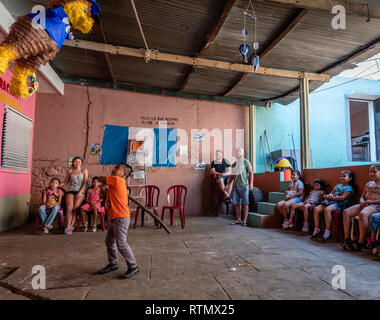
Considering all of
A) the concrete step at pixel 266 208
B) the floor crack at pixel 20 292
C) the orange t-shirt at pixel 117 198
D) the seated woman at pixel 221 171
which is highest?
the seated woman at pixel 221 171

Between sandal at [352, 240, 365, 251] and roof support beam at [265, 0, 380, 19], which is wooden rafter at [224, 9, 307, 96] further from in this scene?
sandal at [352, 240, 365, 251]

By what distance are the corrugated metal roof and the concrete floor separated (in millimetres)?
3252

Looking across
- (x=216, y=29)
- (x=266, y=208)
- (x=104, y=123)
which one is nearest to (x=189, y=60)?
(x=216, y=29)

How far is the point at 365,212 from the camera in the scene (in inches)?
126

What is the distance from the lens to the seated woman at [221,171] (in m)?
6.29

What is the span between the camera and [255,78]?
5.93 meters

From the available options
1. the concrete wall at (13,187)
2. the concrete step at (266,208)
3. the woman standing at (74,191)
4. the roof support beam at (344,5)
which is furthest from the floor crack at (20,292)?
the concrete step at (266,208)

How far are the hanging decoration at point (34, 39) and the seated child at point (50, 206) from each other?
346 cm

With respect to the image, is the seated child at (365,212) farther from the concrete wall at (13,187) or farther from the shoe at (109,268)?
the concrete wall at (13,187)

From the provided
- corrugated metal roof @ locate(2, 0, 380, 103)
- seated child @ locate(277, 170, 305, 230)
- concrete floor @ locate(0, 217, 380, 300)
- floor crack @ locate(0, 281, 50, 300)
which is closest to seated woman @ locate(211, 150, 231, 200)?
seated child @ locate(277, 170, 305, 230)

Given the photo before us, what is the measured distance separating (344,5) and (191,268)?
3.89 m
